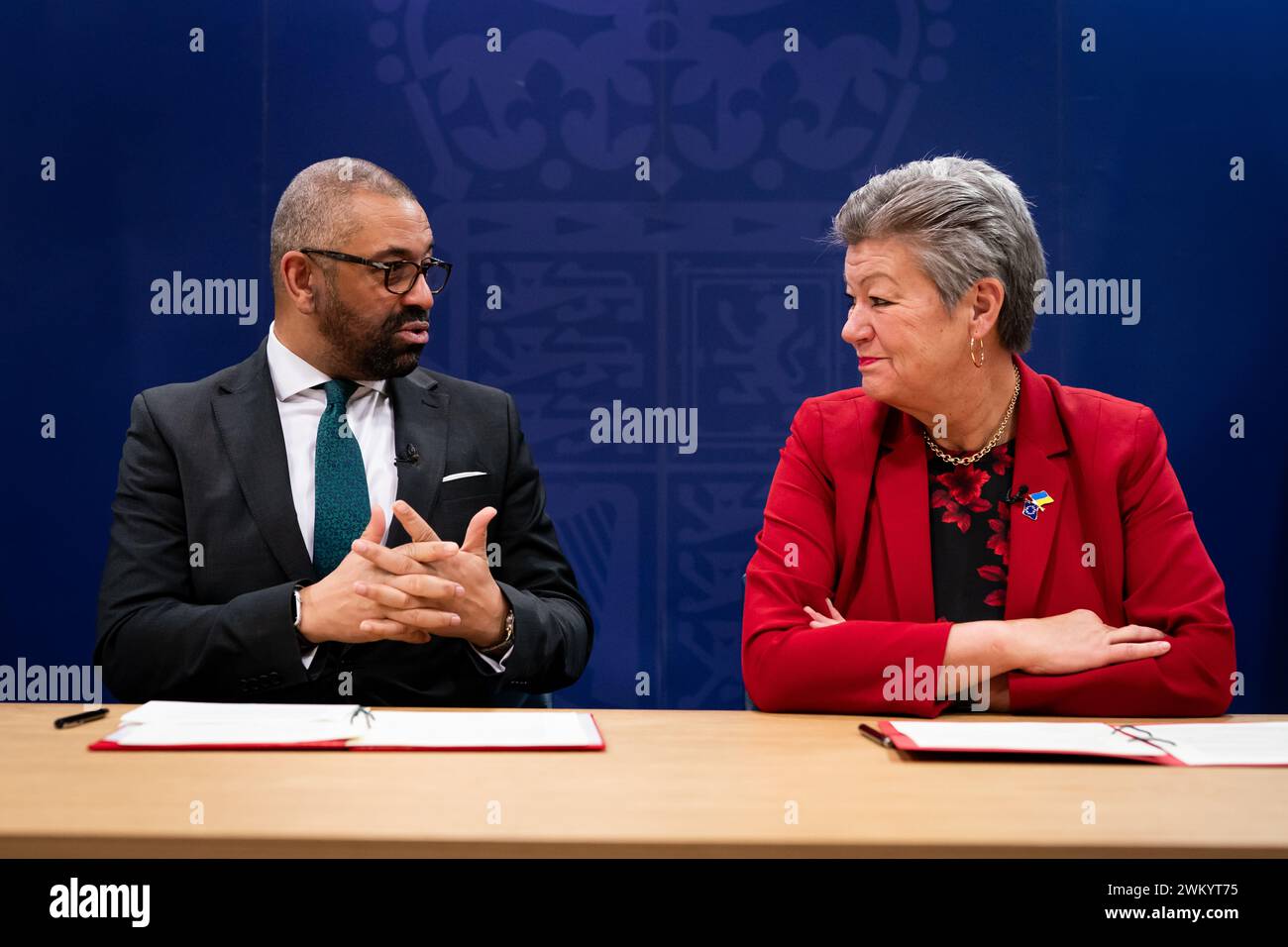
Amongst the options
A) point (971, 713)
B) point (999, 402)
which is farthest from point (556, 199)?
point (971, 713)

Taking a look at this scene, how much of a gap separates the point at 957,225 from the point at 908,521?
22.7 inches

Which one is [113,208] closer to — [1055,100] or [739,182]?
[739,182]

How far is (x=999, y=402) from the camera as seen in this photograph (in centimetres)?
237

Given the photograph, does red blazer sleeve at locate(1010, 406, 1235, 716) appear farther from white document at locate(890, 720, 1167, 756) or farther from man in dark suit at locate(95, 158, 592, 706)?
man in dark suit at locate(95, 158, 592, 706)

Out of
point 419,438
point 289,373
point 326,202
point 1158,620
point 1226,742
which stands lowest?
point 1226,742

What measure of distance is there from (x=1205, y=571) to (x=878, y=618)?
0.58m

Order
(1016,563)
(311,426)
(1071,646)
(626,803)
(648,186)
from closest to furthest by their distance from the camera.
A: (626,803)
(1071,646)
(1016,563)
(311,426)
(648,186)

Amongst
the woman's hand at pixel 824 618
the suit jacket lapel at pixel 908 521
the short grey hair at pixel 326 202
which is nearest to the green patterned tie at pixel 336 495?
the short grey hair at pixel 326 202

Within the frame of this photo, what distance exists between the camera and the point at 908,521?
224 cm

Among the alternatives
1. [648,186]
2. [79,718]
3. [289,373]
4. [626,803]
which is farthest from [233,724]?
[648,186]

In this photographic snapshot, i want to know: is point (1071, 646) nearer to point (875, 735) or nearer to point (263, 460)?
point (875, 735)

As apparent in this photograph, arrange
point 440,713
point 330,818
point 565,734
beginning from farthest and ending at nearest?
point 440,713
point 565,734
point 330,818

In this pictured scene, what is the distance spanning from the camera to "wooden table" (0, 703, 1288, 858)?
1165mm

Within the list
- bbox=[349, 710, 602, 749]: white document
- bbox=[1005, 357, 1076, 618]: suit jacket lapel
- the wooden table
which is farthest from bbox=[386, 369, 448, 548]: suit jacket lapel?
bbox=[1005, 357, 1076, 618]: suit jacket lapel
